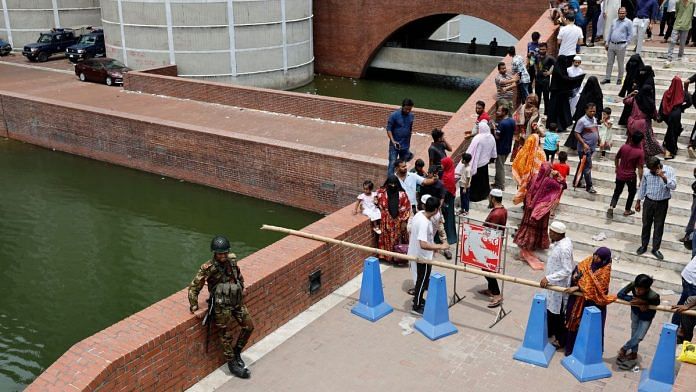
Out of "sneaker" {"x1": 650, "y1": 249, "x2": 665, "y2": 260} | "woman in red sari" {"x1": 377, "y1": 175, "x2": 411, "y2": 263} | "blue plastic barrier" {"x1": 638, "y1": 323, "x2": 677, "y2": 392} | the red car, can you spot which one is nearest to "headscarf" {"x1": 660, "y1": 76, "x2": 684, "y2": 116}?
"sneaker" {"x1": 650, "y1": 249, "x2": 665, "y2": 260}

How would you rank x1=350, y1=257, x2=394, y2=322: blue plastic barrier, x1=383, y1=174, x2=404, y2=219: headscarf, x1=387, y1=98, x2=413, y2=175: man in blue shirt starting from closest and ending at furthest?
x1=350, y1=257, x2=394, y2=322: blue plastic barrier, x1=383, y1=174, x2=404, y2=219: headscarf, x1=387, y1=98, x2=413, y2=175: man in blue shirt

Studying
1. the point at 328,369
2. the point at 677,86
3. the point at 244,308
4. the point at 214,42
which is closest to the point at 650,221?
the point at 677,86

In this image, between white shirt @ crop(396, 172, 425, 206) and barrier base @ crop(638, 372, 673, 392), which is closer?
barrier base @ crop(638, 372, 673, 392)

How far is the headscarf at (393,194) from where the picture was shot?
9352 mm

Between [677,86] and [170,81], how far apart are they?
648 inches

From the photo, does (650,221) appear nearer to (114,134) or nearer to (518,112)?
(518,112)

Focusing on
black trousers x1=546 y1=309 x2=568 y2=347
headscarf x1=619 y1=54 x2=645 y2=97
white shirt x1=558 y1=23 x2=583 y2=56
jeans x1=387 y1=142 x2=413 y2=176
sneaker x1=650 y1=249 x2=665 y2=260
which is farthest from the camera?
white shirt x1=558 y1=23 x2=583 y2=56

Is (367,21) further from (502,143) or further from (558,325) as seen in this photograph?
(558,325)

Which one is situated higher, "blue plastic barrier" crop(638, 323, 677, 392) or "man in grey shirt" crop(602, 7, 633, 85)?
"man in grey shirt" crop(602, 7, 633, 85)

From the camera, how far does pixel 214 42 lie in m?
27.0

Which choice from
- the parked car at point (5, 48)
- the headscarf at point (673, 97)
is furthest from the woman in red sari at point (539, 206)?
the parked car at point (5, 48)

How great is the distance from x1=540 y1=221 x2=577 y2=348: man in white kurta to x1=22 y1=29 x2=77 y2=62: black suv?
30676mm

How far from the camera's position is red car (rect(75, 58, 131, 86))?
83.7 ft

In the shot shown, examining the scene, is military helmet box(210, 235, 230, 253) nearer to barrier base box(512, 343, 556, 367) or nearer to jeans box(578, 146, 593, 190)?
barrier base box(512, 343, 556, 367)
